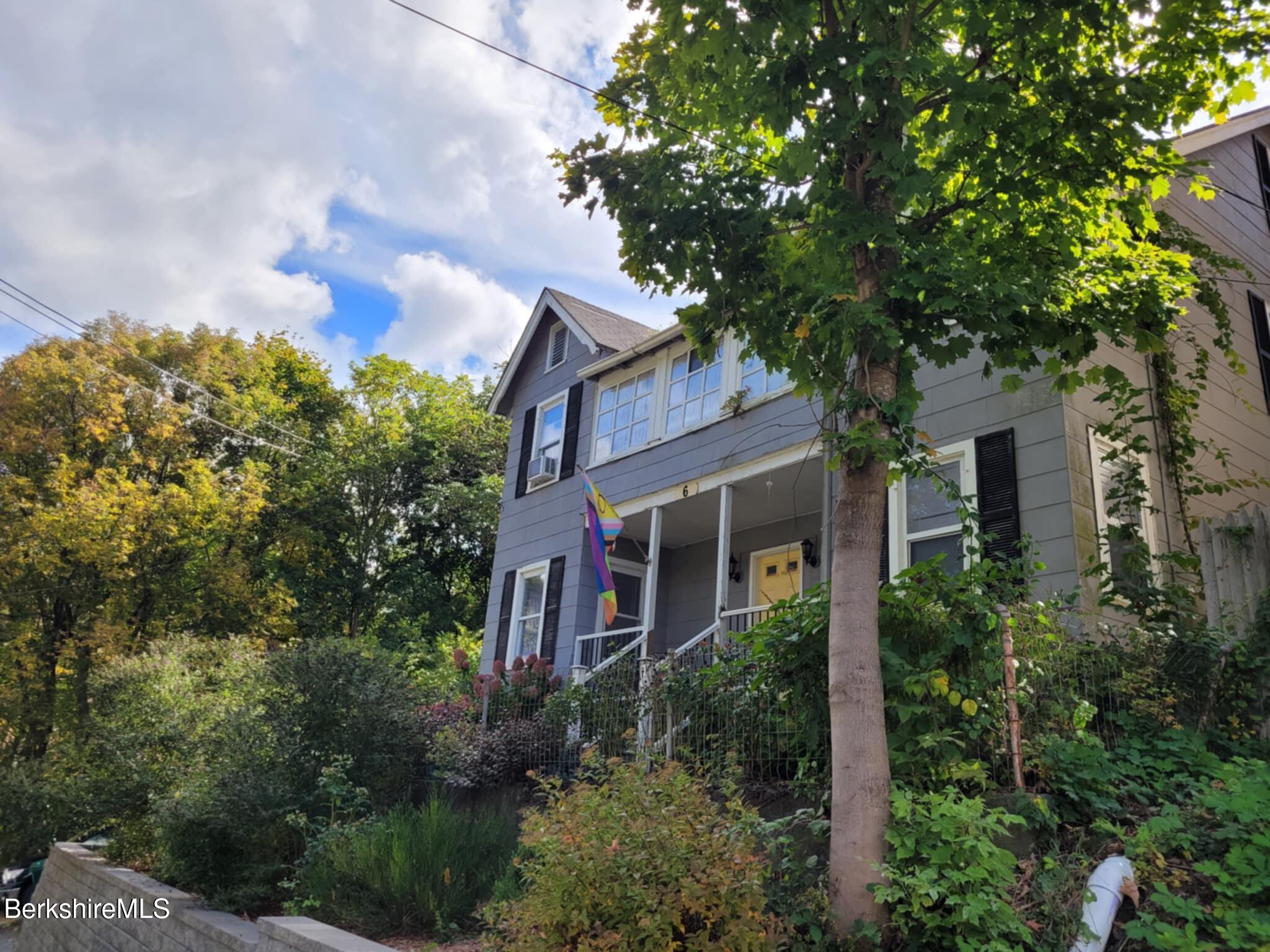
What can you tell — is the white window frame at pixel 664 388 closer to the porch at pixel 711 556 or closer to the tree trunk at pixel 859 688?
the porch at pixel 711 556

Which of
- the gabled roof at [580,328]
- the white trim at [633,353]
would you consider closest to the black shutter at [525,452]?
the gabled roof at [580,328]

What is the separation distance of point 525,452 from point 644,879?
11.7 meters

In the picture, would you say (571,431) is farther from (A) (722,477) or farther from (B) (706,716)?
(B) (706,716)

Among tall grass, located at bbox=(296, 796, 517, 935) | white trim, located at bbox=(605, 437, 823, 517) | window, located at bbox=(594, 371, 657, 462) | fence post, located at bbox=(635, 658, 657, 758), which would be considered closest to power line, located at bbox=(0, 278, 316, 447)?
window, located at bbox=(594, 371, 657, 462)

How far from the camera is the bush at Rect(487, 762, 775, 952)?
141 inches

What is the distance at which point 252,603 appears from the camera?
21094 mm

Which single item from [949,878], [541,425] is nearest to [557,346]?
[541,425]

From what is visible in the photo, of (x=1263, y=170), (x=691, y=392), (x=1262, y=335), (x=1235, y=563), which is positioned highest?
(x=1263, y=170)

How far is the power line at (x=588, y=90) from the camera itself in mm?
5660

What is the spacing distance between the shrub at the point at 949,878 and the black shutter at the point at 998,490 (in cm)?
399

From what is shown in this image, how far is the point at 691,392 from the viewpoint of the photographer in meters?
12.1

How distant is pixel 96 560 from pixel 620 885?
18.5 meters

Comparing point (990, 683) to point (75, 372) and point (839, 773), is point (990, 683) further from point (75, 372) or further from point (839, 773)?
point (75, 372)

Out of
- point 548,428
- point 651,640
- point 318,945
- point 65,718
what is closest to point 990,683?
point 318,945
